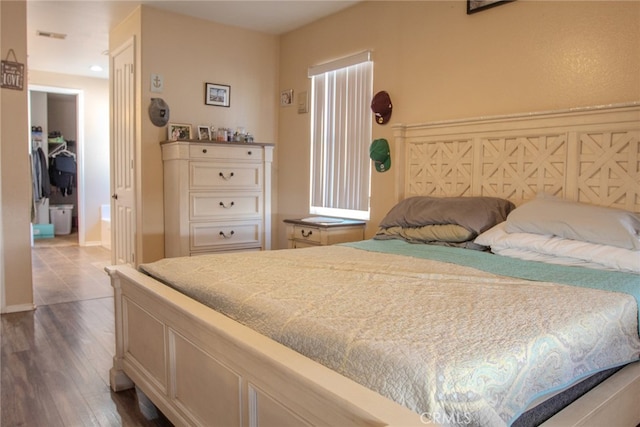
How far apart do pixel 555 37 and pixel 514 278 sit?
4.96 ft

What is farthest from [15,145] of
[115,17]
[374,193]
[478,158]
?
[478,158]

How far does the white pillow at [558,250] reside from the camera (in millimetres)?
1935

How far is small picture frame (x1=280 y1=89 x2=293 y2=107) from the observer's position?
4.56 m

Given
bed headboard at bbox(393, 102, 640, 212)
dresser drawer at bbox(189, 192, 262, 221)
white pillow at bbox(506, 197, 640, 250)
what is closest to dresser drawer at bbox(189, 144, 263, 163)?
dresser drawer at bbox(189, 192, 262, 221)

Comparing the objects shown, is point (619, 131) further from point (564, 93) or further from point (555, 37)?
point (555, 37)

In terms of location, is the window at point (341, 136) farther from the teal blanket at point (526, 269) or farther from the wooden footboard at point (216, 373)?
the wooden footboard at point (216, 373)

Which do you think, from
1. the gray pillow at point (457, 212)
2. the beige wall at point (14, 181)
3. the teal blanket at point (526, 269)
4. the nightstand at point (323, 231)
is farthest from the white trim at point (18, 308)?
the gray pillow at point (457, 212)

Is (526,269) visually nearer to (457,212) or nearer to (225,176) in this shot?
(457,212)

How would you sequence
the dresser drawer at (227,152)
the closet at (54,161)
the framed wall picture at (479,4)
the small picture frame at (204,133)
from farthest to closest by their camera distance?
the closet at (54,161), the small picture frame at (204,133), the dresser drawer at (227,152), the framed wall picture at (479,4)

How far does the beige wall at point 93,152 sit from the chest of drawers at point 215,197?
11.5ft

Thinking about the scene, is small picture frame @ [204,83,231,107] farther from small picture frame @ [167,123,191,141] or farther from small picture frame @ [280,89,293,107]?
small picture frame @ [280,89,293,107]

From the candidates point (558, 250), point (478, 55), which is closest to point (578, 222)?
point (558, 250)

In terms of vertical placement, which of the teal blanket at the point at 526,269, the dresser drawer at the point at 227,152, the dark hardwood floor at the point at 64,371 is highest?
the dresser drawer at the point at 227,152

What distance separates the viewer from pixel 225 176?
3.97 meters
